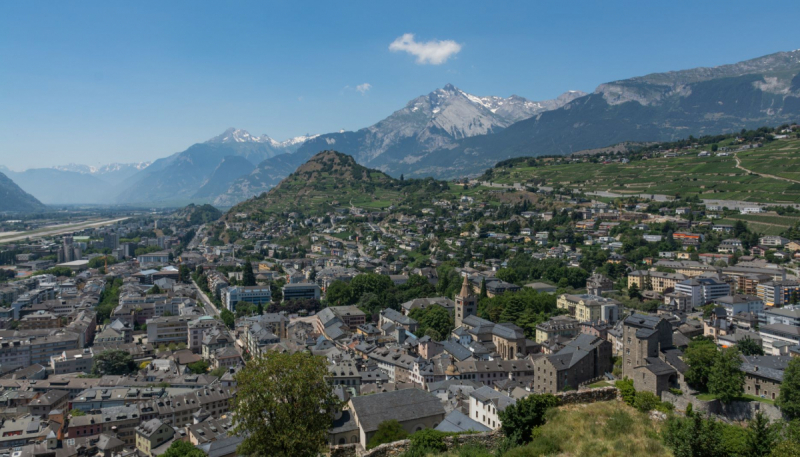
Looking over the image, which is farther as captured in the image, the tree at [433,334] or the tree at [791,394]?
the tree at [433,334]

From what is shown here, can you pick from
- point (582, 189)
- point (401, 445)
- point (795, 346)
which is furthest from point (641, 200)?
point (401, 445)

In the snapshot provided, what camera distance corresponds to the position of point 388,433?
975 inches

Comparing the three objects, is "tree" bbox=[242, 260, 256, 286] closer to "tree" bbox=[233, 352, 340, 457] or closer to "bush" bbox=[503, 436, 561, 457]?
"tree" bbox=[233, 352, 340, 457]

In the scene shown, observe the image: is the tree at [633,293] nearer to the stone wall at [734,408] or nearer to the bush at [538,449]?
the stone wall at [734,408]

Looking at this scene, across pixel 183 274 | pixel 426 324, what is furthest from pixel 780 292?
pixel 183 274

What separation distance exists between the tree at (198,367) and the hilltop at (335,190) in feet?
240

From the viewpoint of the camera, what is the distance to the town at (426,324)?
27.1 m

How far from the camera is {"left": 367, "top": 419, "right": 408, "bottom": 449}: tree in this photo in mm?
24375

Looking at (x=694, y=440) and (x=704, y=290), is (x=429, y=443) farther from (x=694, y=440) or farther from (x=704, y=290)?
(x=704, y=290)

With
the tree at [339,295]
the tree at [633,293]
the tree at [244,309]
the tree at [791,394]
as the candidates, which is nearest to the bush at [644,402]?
the tree at [791,394]

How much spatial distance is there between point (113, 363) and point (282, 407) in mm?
36845

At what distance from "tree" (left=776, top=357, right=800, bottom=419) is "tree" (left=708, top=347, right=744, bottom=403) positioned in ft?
5.22

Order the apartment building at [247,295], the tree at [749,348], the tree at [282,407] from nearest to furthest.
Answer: the tree at [282,407] < the tree at [749,348] < the apartment building at [247,295]

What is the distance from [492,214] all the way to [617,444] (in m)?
86.2
